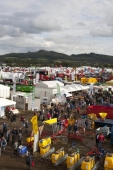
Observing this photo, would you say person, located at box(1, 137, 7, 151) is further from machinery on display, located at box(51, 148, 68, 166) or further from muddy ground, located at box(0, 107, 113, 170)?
machinery on display, located at box(51, 148, 68, 166)

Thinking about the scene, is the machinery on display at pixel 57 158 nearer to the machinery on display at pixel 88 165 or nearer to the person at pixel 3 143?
the machinery on display at pixel 88 165

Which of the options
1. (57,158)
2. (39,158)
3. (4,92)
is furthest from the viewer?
(4,92)

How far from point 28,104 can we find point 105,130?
Result: 10.9m

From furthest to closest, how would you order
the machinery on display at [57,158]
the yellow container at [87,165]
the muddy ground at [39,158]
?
the machinery on display at [57,158] < the muddy ground at [39,158] < the yellow container at [87,165]

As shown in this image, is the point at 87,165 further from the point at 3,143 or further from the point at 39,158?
the point at 3,143

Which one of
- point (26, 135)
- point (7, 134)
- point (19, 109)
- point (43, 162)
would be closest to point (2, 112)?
point (19, 109)

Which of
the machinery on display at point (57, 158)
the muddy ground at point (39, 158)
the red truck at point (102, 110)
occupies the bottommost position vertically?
the muddy ground at point (39, 158)

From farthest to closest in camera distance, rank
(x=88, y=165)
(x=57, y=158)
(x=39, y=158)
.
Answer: (x=39, y=158)
(x=57, y=158)
(x=88, y=165)

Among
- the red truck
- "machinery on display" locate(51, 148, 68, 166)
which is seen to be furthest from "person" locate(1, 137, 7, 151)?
the red truck

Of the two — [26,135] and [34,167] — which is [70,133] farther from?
[34,167]

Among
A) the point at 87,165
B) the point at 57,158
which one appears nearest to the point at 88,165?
the point at 87,165

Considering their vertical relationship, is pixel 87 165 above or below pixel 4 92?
below

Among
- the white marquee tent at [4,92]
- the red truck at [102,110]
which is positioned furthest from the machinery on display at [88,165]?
the white marquee tent at [4,92]

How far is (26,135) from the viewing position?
16562 mm
